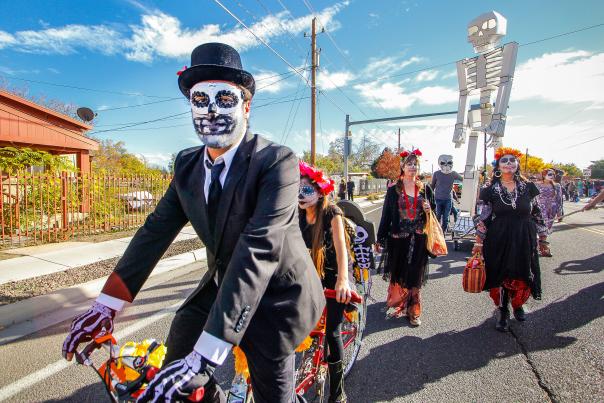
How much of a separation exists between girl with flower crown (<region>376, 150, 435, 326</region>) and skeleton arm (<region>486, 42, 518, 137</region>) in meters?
5.69

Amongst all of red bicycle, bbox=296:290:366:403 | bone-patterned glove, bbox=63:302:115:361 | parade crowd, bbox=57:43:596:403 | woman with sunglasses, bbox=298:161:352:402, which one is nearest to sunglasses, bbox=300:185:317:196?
woman with sunglasses, bbox=298:161:352:402

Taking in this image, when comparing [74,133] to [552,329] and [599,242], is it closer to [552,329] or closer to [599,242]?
[552,329]

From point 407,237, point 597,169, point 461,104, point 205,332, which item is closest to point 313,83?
point 461,104

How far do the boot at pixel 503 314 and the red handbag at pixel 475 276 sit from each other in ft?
0.94

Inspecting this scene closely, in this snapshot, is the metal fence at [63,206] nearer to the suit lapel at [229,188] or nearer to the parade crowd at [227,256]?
the parade crowd at [227,256]

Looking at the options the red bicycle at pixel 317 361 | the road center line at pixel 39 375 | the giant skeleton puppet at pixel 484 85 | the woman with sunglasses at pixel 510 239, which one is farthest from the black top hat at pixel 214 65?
the giant skeleton puppet at pixel 484 85

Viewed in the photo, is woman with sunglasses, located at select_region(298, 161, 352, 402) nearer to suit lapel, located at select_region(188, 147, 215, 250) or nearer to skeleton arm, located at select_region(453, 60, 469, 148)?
suit lapel, located at select_region(188, 147, 215, 250)

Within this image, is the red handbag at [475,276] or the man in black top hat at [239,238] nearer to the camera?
the man in black top hat at [239,238]

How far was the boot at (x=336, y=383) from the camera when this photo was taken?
2307 millimetres

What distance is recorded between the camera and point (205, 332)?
3.55 ft

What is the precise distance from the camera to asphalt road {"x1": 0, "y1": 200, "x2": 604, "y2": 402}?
2562 mm

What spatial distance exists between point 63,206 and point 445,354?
31.3ft

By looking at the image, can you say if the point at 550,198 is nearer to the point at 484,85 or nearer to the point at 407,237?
the point at 484,85

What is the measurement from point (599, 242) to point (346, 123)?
15.2 metres
